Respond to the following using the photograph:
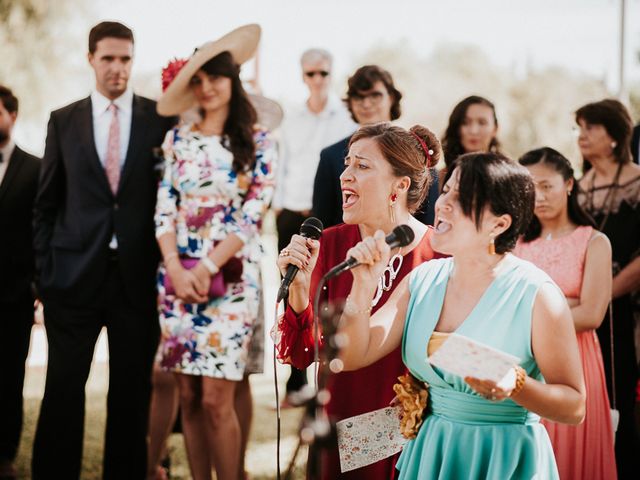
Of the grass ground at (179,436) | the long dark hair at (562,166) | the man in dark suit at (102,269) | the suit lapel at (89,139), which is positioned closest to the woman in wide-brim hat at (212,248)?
the man in dark suit at (102,269)

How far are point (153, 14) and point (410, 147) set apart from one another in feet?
113

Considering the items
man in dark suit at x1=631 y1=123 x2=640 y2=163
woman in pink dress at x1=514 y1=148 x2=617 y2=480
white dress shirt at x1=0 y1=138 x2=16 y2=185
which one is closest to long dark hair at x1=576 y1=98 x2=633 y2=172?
man in dark suit at x1=631 y1=123 x2=640 y2=163

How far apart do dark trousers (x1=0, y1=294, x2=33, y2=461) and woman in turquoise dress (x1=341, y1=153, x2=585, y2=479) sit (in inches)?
139

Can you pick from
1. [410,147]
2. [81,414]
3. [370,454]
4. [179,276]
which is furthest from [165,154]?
[370,454]

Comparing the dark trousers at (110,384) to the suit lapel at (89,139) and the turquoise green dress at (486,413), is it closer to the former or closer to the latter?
the suit lapel at (89,139)

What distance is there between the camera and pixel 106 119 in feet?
16.5

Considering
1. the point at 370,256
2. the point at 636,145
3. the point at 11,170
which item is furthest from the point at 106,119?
the point at 636,145

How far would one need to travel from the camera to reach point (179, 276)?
15.2 ft

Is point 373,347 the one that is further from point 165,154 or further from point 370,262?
point 165,154

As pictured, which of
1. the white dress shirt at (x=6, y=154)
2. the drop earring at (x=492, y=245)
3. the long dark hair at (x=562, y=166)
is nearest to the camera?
the drop earring at (x=492, y=245)

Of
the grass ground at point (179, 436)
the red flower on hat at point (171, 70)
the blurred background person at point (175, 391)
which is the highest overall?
the red flower on hat at point (171, 70)

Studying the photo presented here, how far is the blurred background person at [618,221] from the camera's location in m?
5.02

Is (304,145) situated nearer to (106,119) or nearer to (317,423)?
(106,119)

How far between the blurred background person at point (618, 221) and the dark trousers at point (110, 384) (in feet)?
A: 8.78
